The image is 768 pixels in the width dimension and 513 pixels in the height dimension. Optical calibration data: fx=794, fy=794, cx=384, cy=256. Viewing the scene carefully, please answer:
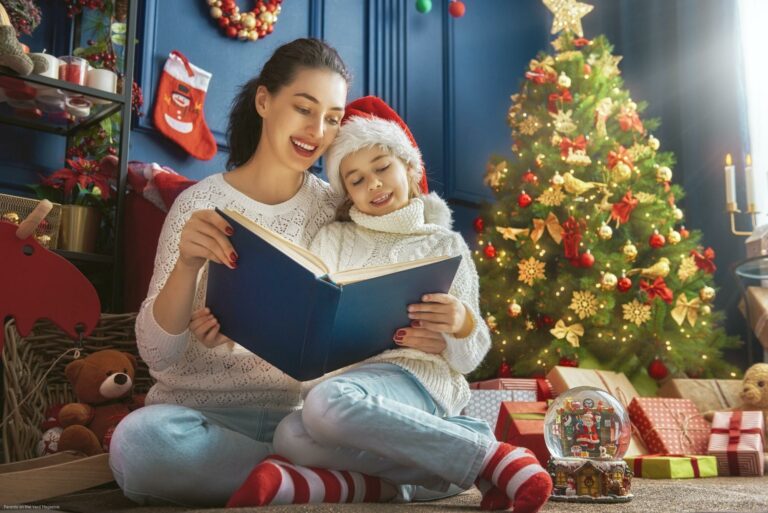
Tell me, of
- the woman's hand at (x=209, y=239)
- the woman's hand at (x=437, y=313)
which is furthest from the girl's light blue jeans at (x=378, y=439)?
the woman's hand at (x=209, y=239)

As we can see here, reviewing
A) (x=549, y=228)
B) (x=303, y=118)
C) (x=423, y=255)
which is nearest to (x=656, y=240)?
(x=549, y=228)

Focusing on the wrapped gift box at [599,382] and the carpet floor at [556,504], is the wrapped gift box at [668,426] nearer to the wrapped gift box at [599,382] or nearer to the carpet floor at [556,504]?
the wrapped gift box at [599,382]

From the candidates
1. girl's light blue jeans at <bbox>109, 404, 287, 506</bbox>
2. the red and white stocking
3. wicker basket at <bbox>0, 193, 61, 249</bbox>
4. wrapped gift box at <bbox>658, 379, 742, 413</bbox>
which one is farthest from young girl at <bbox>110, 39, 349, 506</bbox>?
wrapped gift box at <bbox>658, 379, 742, 413</bbox>

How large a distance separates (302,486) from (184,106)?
162 centimetres

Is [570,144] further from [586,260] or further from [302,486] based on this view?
[302,486]

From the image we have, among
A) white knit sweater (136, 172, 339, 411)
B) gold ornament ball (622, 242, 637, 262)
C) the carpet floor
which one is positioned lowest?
the carpet floor

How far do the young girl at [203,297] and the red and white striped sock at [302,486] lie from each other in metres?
0.14

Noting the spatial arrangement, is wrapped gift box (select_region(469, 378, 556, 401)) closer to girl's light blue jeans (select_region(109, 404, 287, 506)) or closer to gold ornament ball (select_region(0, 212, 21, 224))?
girl's light blue jeans (select_region(109, 404, 287, 506))

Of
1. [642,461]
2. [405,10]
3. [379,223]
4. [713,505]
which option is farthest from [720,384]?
[405,10]

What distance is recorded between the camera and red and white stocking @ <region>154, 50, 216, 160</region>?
7.94 feet

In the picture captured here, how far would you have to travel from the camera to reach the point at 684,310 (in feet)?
8.50

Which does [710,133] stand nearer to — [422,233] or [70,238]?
[422,233]

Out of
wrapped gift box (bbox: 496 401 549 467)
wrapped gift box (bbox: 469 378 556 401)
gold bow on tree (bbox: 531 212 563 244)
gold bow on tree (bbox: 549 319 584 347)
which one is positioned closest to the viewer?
wrapped gift box (bbox: 496 401 549 467)

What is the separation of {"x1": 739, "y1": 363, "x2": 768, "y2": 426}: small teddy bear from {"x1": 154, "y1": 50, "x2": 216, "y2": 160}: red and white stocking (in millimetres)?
1751
